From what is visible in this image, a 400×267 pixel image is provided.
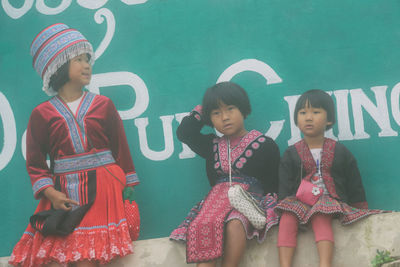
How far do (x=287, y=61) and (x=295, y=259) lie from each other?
5.05 feet

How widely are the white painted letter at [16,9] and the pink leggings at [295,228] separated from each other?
270cm

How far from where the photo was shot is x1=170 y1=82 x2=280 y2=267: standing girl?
331cm

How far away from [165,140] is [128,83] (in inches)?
21.2

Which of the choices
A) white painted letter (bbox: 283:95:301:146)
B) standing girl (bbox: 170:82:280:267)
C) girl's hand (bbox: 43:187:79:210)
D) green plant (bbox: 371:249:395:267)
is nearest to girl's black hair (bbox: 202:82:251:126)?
standing girl (bbox: 170:82:280:267)

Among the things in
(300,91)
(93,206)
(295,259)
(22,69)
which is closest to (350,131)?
(300,91)

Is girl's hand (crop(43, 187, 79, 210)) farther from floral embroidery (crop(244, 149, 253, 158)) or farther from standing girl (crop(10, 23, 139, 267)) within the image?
floral embroidery (crop(244, 149, 253, 158))

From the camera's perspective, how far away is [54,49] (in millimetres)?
3717

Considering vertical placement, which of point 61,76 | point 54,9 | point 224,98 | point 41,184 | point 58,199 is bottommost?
point 58,199

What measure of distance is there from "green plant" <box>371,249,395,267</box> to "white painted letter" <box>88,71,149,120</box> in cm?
202

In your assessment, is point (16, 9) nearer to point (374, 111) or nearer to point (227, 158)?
point (227, 158)

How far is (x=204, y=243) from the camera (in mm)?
3156

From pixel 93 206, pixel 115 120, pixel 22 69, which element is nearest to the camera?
pixel 93 206

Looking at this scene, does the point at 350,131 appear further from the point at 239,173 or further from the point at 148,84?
the point at 148,84

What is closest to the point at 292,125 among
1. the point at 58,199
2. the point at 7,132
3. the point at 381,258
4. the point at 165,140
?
the point at 165,140
